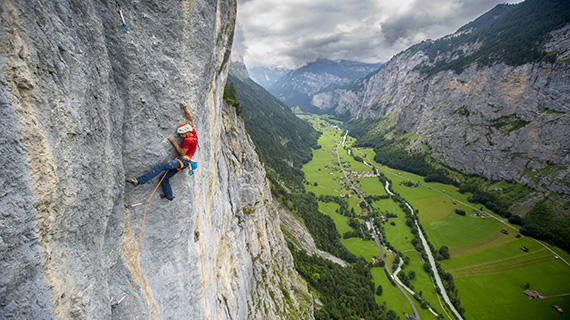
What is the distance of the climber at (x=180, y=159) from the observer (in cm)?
789

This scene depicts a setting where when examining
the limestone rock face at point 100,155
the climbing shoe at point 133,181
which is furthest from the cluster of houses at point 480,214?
the climbing shoe at point 133,181

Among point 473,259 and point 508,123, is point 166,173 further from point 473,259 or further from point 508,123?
point 508,123

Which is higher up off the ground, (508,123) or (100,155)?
(508,123)

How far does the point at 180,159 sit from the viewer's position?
841cm

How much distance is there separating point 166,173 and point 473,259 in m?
108

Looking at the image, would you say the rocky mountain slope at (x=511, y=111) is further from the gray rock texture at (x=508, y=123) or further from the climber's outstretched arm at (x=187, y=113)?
the climber's outstretched arm at (x=187, y=113)

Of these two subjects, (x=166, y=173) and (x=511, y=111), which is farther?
(x=511, y=111)

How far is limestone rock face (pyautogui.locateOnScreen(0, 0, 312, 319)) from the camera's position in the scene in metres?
4.48

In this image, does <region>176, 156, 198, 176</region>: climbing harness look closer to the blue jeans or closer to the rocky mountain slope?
the blue jeans

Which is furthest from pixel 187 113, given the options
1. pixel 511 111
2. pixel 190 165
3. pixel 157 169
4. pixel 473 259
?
pixel 511 111

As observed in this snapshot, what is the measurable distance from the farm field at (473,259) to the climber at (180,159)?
78.3 m

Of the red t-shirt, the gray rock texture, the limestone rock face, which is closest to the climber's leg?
the limestone rock face

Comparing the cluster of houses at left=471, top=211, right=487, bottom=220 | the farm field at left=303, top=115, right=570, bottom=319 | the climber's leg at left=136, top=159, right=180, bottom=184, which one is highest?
the climber's leg at left=136, top=159, right=180, bottom=184

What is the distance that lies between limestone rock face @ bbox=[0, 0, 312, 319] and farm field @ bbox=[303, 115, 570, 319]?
252 ft
